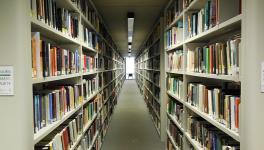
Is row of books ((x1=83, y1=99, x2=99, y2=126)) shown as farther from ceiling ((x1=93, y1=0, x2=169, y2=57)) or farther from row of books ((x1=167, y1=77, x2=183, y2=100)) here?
ceiling ((x1=93, y1=0, x2=169, y2=57))

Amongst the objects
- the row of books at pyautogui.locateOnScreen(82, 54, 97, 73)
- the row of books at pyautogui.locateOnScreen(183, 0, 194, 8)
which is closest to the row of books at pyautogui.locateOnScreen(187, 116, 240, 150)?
the row of books at pyautogui.locateOnScreen(183, 0, 194, 8)

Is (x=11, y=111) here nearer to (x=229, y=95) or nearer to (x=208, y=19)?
(x=229, y=95)

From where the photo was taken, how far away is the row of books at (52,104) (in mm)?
1622

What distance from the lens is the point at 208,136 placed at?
6.89 ft

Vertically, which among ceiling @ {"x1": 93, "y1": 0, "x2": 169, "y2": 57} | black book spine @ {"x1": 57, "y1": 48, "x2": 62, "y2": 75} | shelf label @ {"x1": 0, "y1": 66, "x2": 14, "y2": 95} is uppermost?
ceiling @ {"x1": 93, "y1": 0, "x2": 169, "y2": 57}

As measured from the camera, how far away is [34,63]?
1525 mm

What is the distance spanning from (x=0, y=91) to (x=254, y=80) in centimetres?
140

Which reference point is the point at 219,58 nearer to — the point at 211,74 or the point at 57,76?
the point at 211,74

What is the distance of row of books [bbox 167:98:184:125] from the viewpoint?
10.5 ft

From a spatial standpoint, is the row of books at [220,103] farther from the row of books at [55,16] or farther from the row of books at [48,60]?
the row of books at [55,16]

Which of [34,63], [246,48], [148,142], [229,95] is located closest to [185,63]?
[229,95]

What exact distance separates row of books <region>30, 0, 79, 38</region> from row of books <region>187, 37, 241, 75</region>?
1309 mm

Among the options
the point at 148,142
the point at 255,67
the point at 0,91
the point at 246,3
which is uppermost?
the point at 246,3

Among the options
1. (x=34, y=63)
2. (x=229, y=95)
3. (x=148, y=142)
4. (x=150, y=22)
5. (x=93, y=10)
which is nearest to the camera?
(x=34, y=63)
